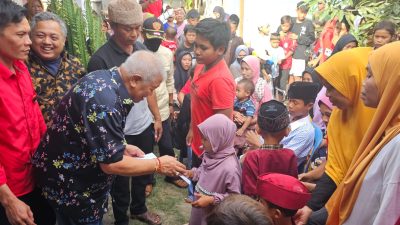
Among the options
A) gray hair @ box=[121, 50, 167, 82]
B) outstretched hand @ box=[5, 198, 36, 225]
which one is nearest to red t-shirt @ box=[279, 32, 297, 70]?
gray hair @ box=[121, 50, 167, 82]

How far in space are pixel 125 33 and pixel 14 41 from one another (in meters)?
1.04

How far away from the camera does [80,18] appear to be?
12.5 feet

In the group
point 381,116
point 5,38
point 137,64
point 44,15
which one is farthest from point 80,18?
point 381,116

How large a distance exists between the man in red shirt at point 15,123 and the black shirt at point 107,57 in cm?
70

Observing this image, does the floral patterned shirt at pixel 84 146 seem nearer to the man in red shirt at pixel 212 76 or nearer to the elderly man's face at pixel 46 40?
the elderly man's face at pixel 46 40

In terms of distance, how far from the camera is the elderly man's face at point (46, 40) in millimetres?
2758

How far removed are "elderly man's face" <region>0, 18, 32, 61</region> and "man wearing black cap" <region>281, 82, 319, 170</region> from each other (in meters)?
2.09

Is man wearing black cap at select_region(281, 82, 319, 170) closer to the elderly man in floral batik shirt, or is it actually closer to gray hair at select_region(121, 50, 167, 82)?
gray hair at select_region(121, 50, 167, 82)

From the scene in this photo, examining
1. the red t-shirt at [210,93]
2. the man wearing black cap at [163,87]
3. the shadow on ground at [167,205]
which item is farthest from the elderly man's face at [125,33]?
the shadow on ground at [167,205]

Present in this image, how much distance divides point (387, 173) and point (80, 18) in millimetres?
3238

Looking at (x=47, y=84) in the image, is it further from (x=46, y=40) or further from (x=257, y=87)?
(x=257, y=87)

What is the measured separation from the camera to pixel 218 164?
267 centimetres

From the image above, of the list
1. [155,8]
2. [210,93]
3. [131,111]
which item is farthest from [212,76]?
[155,8]

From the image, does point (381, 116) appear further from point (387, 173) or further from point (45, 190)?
point (45, 190)
